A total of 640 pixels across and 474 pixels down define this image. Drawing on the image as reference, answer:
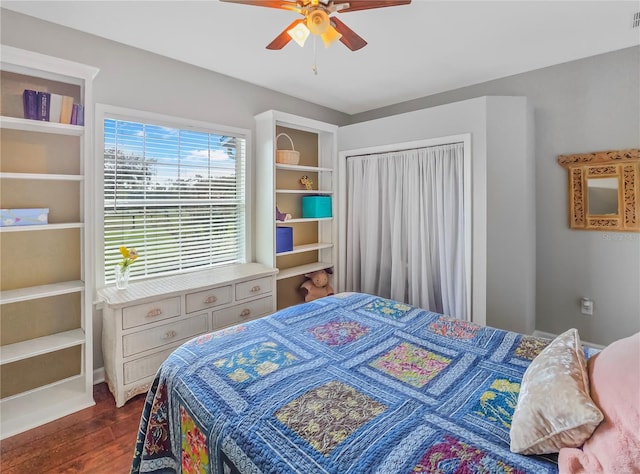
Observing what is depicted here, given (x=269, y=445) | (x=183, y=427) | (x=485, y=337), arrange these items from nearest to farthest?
(x=269, y=445) → (x=183, y=427) → (x=485, y=337)

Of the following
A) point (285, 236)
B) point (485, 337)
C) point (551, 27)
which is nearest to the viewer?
point (485, 337)

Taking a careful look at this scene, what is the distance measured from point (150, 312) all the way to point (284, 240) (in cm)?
143

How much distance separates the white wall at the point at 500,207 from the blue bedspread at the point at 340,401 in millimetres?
1135

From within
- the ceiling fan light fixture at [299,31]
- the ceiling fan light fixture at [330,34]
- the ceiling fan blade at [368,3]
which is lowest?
the ceiling fan light fixture at [299,31]

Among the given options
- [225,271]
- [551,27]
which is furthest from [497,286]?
[225,271]

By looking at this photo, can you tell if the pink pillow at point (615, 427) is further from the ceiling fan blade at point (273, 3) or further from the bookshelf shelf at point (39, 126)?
the bookshelf shelf at point (39, 126)

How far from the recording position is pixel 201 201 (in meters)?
3.03

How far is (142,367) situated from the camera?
2.29 m

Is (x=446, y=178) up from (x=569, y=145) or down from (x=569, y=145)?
down

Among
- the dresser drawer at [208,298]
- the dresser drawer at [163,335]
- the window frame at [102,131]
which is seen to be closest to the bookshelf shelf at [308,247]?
the dresser drawer at [208,298]

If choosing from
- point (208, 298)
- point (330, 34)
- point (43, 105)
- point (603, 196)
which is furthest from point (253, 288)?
point (603, 196)

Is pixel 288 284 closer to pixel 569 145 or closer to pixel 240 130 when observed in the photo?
pixel 240 130

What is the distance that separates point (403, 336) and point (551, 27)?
2429 mm

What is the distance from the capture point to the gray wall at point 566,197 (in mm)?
2654
